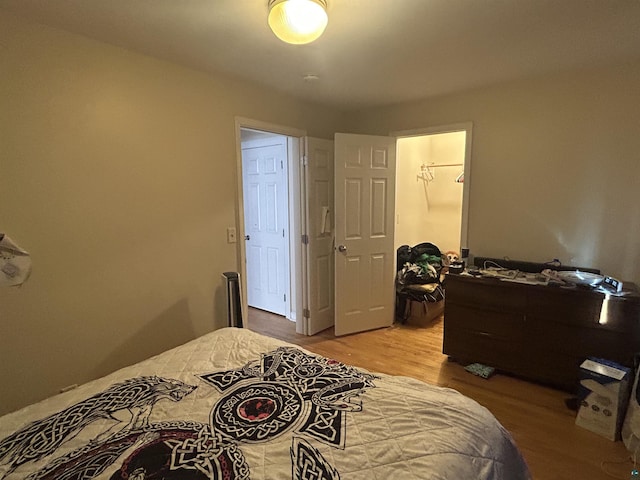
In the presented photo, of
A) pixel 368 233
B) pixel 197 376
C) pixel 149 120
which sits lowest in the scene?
pixel 197 376

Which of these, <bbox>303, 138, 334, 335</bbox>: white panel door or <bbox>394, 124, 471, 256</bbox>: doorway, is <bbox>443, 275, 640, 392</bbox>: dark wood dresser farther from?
<bbox>394, 124, 471, 256</bbox>: doorway

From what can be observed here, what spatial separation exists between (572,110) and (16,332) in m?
3.95

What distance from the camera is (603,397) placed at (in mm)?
2059

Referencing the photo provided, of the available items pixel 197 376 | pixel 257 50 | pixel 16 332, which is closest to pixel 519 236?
pixel 257 50

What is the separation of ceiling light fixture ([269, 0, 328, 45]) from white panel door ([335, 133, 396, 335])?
5.82 feet

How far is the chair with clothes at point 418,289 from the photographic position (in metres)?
3.74

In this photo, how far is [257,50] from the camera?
214 centimetres

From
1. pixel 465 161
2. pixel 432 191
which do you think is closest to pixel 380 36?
pixel 465 161

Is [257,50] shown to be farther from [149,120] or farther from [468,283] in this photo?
[468,283]

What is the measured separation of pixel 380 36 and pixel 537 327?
7.54 ft

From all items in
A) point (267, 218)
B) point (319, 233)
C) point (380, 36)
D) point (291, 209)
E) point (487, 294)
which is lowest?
point (487, 294)

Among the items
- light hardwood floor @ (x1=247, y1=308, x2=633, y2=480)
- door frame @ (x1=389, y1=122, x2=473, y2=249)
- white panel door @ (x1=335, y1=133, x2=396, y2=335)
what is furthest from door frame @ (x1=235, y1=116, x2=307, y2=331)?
door frame @ (x1=389, y1=122, x2=473, y2=249)

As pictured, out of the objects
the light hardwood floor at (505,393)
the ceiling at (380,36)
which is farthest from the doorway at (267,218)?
the ceiling at (380,36)

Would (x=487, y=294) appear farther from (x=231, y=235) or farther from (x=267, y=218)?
(x=267, y=218)
